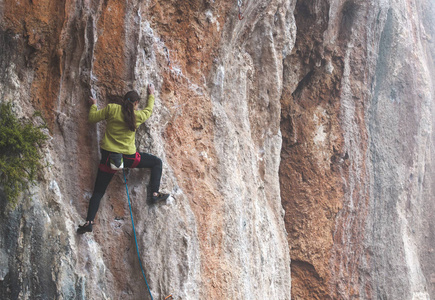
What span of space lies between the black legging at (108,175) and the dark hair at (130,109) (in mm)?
407

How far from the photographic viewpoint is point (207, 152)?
686 centimetres

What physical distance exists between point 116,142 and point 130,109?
1.45ft

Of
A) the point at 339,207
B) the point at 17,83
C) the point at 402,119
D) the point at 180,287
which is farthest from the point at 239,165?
the point at 402,119

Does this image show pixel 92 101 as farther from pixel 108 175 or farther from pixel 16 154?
pixel 16 154

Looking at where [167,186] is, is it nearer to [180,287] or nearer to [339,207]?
[180,287]

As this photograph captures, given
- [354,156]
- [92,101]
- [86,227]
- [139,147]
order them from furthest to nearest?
1. [354,156]
2. [139,147]
3. [92,101]
4. [86,227]

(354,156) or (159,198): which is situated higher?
(354,156)

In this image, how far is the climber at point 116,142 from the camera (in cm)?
557

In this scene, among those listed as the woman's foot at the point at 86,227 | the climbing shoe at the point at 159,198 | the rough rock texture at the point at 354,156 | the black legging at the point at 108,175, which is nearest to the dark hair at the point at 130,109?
the black legging at the point at 108,175

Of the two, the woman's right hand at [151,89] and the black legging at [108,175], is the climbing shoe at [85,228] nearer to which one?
the black legging at [108,175]

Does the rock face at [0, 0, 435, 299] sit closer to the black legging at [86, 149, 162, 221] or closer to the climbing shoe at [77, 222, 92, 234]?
the climbing shoe at [77, 222, 92, 234]

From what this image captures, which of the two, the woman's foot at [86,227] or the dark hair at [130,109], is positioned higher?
the dark hair at [130,109]

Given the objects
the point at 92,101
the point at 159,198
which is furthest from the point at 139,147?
the point at 92,101

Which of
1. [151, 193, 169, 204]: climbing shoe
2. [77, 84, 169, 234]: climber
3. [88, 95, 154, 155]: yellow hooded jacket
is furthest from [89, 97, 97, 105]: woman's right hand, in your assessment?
[151, 193, 169, 204]: climbing shoe
